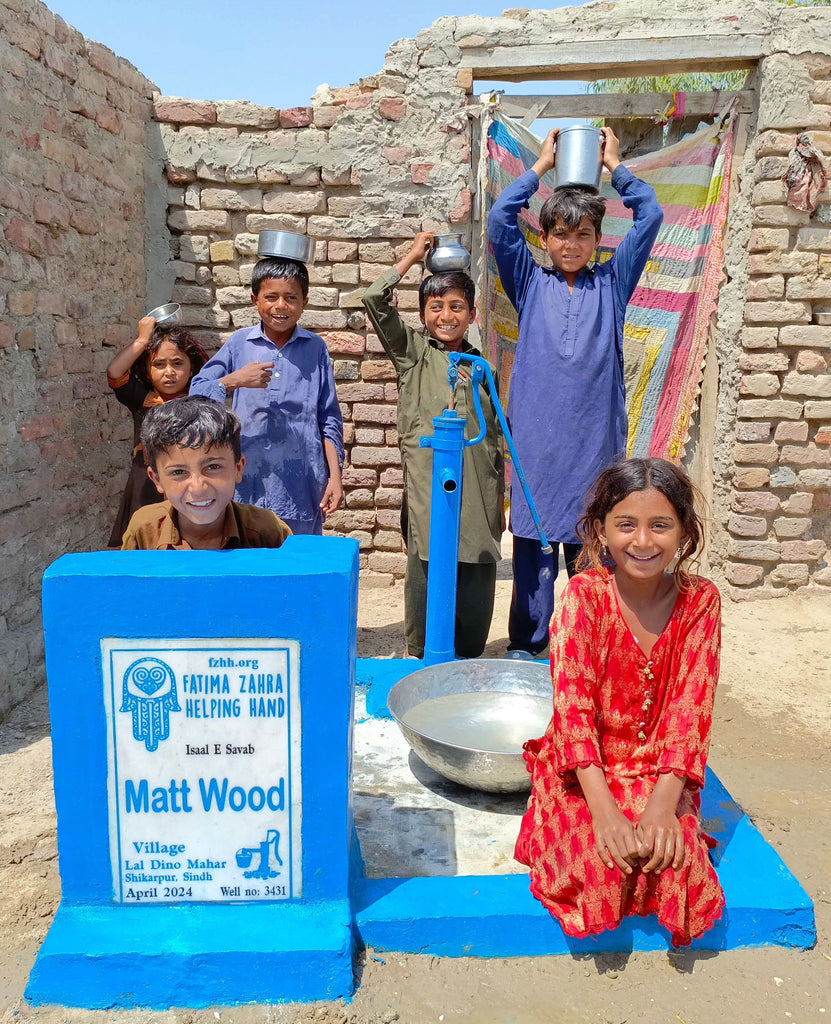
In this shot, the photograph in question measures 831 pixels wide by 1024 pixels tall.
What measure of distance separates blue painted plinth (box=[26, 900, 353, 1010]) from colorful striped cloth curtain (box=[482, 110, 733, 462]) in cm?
330

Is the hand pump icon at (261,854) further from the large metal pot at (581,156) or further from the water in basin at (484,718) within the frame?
the large metal pot at (581,156)

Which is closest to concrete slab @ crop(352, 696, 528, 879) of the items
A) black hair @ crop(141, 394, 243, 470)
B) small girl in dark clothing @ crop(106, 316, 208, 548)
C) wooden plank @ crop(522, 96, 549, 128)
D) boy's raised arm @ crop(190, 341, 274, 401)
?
black hair @ crop(141, 394, 243, 470)

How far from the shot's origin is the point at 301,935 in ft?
5.67

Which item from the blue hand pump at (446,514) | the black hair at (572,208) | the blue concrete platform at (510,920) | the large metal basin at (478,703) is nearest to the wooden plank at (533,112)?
the black hair at (572,208)

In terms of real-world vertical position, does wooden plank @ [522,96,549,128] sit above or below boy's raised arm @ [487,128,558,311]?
above

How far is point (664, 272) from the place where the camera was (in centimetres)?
450

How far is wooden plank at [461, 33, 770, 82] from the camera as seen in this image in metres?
3.96

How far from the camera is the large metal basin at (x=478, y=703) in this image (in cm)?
249

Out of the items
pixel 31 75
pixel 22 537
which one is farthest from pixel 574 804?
pixel 31 75

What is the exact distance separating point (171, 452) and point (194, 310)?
8.29ft

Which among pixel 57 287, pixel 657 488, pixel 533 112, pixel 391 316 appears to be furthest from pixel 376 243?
pixel 657 488

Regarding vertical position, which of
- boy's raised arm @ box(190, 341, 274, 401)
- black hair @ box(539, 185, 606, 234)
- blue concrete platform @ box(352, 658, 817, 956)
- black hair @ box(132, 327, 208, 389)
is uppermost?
black hair @ box(539, 185, 606, 234)

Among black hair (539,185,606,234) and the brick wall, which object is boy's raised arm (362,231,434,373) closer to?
black hair (539,185,606,234)

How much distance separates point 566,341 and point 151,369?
162 cm
